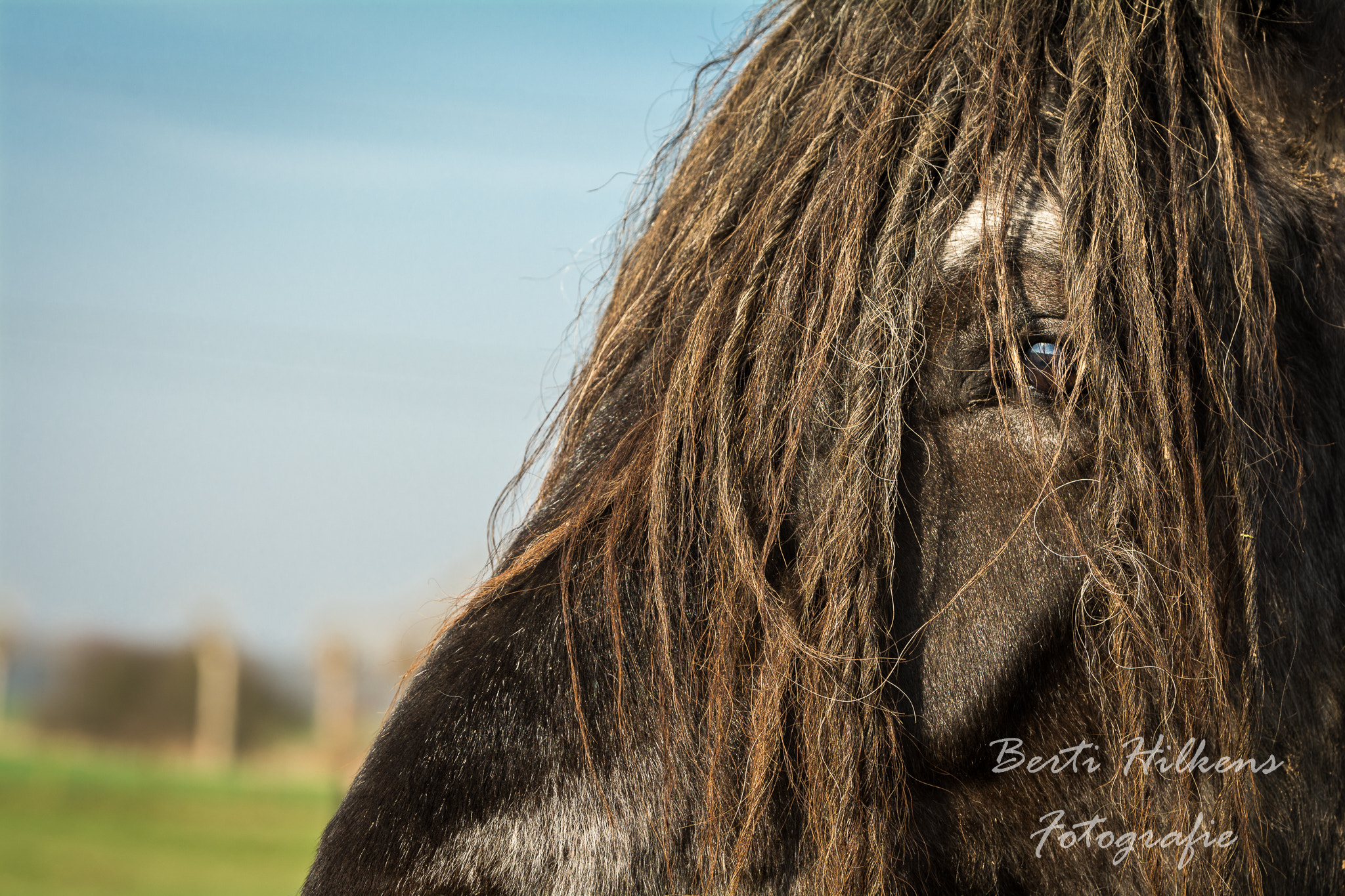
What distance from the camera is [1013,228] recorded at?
1207 millimetres

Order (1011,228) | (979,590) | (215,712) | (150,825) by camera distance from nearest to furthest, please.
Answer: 1. (979,590)
2. (1011,228)
3. (150,825)
4. (215,712)

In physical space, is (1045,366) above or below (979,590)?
above

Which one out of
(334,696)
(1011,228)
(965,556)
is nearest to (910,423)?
(965,556)

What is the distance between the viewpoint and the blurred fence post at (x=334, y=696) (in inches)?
378

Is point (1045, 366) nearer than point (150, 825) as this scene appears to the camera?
Yes

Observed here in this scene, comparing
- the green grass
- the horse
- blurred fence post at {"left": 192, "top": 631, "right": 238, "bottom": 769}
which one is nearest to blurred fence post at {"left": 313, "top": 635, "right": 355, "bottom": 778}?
the green grass

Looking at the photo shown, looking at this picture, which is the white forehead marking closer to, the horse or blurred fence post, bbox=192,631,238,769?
the horse

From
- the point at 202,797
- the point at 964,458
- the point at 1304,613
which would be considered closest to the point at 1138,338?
the point at 964,458

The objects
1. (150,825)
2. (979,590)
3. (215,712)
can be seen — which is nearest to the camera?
(979,590)

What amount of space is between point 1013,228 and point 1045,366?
0.18 meters

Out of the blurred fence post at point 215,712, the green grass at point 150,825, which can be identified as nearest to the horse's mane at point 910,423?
the green grass at point 150,825

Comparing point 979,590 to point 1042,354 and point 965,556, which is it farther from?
point 1042,354

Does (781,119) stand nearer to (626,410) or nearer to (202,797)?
(626,410)

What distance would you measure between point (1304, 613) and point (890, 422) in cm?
60
